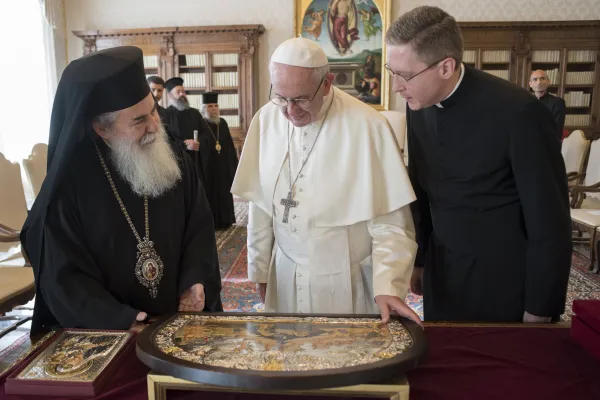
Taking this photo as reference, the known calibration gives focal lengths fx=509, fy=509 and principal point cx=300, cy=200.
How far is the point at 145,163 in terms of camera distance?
1771 millimetres

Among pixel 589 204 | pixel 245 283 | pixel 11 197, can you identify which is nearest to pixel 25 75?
pixel 11 197

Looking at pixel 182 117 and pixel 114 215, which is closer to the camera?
pixel 114 215

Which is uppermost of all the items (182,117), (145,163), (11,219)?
(182,117)

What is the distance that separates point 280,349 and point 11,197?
11.5 feet

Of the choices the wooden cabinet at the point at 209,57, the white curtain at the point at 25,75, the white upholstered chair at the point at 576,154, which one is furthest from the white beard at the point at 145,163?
the wooden cabinet at the point at 209,57

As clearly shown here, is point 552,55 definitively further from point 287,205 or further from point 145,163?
point 145,163

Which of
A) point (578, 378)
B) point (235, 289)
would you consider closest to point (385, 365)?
point (578, 378)

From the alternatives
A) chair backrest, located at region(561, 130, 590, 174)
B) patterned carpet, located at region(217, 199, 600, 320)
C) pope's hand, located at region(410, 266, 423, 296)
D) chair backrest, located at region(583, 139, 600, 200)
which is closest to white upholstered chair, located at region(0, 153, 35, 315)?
patterned carpet, located at region(217, 199, 600, 320)

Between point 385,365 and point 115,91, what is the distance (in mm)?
1226

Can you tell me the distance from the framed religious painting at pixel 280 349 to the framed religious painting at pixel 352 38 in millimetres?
9517

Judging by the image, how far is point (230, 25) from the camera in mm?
10344

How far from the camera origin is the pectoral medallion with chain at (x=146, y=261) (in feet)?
5.83

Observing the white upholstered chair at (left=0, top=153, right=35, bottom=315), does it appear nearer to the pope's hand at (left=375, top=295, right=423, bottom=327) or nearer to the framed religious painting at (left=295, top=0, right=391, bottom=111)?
the pope's hand at (left=375, top=295, right=423, bottom=327)

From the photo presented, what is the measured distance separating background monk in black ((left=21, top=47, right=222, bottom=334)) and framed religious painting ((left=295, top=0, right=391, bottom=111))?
8907 millimetres
